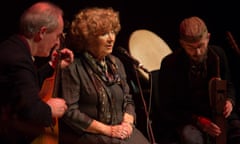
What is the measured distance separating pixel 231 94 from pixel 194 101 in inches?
10.5

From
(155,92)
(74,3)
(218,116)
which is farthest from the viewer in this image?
(74,3)

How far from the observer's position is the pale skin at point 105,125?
300 cm

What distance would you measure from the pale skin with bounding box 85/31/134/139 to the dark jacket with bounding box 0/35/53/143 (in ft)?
1.85

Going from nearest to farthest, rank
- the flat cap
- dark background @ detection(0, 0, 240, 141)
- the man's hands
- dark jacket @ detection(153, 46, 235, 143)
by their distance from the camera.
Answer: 1. the man's hands
2. the flat cap
3. dark jacket @ detection(153, 46, 235, 143)
4. dark background @ detection(0, 0, 240, 141)

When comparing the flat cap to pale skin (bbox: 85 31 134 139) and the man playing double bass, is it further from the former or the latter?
the man playing double bass

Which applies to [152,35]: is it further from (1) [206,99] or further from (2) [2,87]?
(2) [2,87]

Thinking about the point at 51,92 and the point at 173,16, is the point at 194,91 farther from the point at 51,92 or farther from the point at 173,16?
the point at 173,16

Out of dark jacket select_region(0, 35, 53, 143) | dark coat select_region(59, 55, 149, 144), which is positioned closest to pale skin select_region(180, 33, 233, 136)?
dark coat select_region(59, 55, 149, 144)

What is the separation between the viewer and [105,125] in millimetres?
3023

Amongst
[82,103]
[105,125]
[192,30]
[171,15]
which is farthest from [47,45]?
[171,15]

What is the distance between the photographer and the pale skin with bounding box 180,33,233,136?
10.7ft

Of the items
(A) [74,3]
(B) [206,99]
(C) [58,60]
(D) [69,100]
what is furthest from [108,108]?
(A) [74,3]

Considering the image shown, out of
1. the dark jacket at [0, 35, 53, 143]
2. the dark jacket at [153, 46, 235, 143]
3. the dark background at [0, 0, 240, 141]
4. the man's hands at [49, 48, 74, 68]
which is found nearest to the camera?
the dark jacket at [0, 35, 53, 143]

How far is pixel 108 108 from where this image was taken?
3.07m
